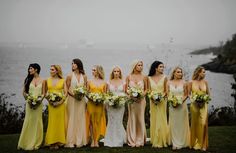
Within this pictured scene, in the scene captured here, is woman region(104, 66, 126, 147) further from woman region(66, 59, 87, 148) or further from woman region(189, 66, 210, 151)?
woman region(189, 66, 210, 151)

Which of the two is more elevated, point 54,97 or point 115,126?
point 54,97

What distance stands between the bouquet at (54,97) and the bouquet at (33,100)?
0.26 metres

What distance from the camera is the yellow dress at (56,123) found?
9.58m

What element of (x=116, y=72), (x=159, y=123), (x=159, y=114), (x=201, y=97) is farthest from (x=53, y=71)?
(x=201, y=97)

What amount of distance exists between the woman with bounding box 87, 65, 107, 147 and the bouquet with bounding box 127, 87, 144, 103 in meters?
0.76

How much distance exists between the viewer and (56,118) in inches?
380

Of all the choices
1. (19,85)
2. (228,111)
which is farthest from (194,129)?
(19,85)

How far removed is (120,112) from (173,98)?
1592 millimetres

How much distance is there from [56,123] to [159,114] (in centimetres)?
292

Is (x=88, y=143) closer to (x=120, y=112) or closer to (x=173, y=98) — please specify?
(x=120, y=112)

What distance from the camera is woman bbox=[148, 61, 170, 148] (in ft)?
32.4

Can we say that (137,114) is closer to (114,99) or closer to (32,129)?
(114,99)

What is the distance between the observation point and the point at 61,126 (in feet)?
31.7

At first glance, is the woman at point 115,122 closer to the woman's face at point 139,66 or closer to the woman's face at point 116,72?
the woman's face at point 116,72
